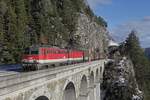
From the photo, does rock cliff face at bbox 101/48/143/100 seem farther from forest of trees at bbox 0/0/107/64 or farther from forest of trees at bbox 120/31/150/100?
forest of trees at bbox 0/0/107/64

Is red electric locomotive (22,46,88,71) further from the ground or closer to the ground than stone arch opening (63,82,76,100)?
further from the ground

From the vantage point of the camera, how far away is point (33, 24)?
3435 inches

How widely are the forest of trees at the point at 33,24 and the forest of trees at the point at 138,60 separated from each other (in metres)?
28.8

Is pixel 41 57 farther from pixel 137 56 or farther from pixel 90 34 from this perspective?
pixel 137 56

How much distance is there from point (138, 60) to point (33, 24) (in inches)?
2321

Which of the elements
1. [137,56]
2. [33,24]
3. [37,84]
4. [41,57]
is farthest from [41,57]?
[137,56]

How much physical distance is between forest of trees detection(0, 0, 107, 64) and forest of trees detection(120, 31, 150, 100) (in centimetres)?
2883

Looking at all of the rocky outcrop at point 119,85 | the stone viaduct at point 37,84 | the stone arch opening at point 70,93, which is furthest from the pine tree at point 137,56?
the stone viaduct at point 37,84

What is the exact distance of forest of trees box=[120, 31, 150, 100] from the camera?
116 m

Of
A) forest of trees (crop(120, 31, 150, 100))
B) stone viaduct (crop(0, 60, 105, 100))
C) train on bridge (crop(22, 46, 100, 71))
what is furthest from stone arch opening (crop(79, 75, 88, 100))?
forest of trees (crop(120, 31, 150, 100))

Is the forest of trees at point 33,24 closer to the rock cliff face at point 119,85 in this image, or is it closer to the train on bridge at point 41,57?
the rock cliff face at point 119,85

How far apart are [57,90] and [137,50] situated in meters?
115

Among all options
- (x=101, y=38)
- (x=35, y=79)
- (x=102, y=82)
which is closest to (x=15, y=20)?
(x=102, y=82)

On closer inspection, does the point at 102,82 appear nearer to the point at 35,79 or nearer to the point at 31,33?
the point at 31,33
